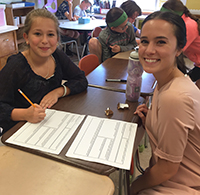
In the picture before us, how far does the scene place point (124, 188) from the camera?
0.85 meters

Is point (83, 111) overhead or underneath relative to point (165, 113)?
underneath

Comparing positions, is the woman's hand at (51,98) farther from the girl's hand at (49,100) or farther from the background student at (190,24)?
the background student at (190,24)

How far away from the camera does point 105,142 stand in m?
0.79

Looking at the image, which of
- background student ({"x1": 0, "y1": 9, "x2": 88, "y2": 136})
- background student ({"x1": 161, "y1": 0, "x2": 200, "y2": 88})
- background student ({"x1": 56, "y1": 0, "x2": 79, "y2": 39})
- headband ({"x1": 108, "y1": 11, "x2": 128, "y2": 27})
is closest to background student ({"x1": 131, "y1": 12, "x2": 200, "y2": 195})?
background student ({"x1": 0, "y1": 9, "x2": 88, "y2": 136})

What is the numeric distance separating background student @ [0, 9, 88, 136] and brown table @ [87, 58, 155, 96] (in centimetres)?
16

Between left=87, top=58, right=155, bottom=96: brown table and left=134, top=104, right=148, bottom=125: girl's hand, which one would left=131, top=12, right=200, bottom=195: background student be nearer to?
left=134, top=104, right=148, bottom=125: girl's hand

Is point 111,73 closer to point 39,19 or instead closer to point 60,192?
point 39,19

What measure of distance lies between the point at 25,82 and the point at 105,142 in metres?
0.64

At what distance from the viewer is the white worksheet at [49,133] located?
77 centimetres

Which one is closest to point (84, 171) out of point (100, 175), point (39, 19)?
point (100, 175)

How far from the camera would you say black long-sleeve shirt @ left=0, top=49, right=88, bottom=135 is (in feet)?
3.37

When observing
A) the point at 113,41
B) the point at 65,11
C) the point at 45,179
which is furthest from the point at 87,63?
the point at 65,11

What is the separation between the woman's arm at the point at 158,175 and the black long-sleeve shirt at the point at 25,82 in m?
0.65

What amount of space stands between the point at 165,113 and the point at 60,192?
1.52 ft
